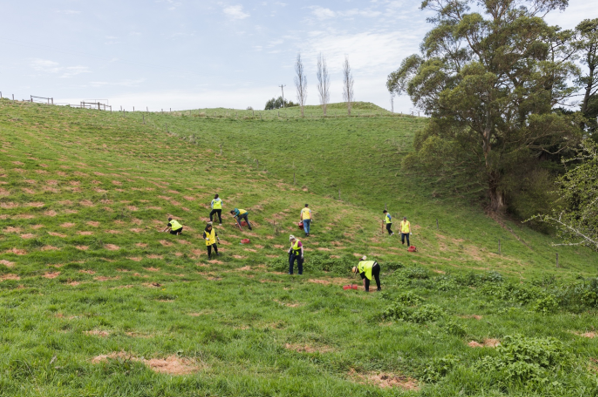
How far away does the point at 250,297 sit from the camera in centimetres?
1179

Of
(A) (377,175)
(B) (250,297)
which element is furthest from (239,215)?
(A) (377,175)

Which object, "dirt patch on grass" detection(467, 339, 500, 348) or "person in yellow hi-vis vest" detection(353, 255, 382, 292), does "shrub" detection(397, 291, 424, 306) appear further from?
"dirt patch on grass" detection(467, 339, 500, 348)

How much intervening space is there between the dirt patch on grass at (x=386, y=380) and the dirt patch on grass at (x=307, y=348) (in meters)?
1.04

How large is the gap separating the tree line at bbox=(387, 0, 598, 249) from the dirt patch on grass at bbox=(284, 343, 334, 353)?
29.8m

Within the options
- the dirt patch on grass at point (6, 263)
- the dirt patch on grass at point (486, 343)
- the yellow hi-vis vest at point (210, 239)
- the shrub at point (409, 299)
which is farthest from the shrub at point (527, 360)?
the dirt patch on grass at point (6, 263)

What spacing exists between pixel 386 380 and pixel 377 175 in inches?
1457

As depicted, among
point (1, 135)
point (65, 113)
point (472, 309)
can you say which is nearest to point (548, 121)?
point (472, 309)

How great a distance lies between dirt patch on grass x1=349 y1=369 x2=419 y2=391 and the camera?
5.94 metres

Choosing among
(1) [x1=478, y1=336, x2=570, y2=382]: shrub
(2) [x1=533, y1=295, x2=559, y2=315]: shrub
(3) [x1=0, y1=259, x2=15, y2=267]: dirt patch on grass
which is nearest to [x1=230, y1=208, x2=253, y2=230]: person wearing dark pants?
(3) [x1=0, y1=259, x2=15, y2=267]: dirt patch on grass

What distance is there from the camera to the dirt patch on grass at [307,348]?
24.1ft

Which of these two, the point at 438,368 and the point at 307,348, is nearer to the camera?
the point at 438,368

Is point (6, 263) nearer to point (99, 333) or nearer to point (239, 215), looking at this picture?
point (99, 333)

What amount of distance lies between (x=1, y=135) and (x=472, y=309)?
37735 mm

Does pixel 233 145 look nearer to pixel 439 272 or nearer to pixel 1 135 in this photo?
pixel 1 135
